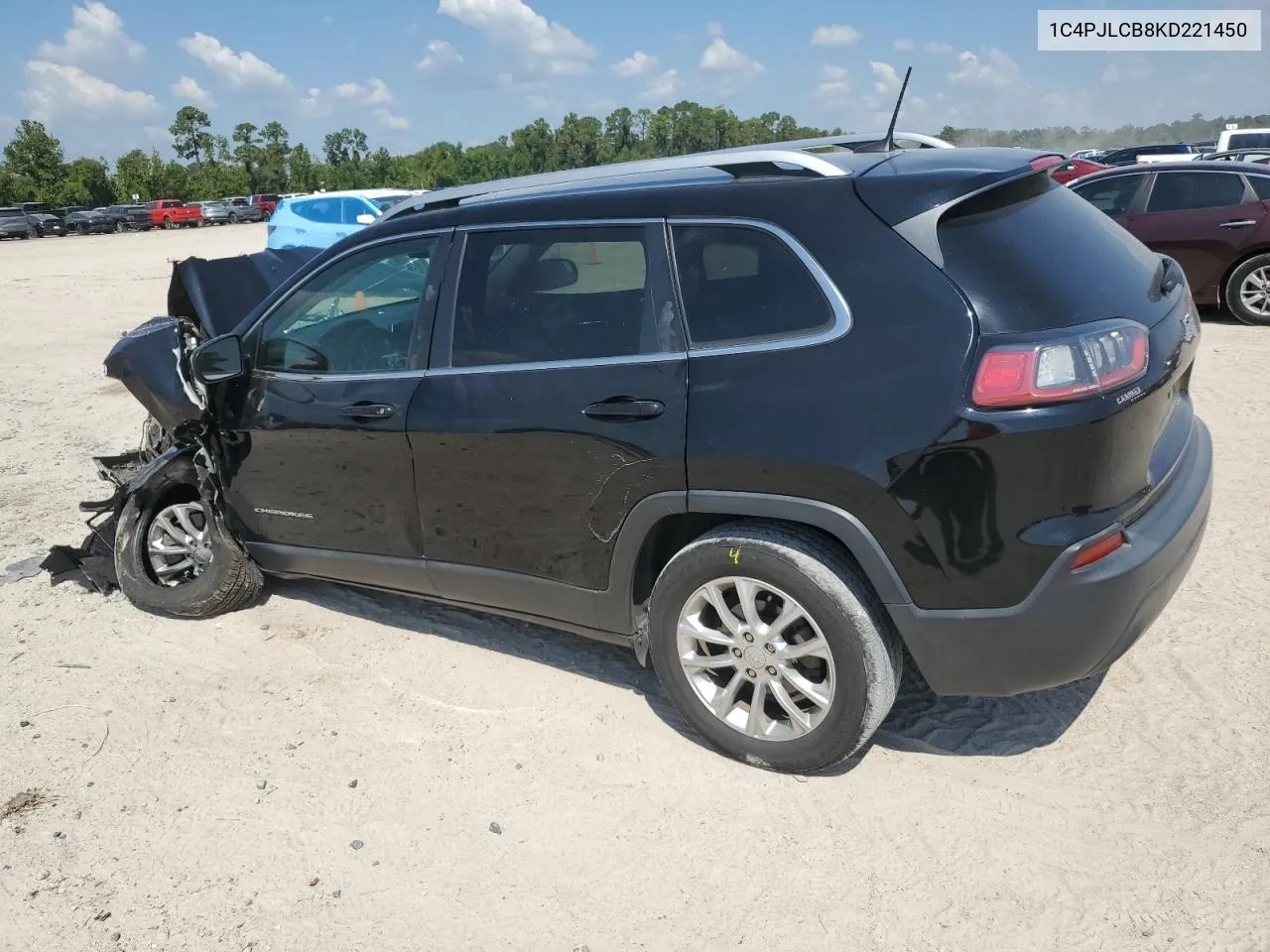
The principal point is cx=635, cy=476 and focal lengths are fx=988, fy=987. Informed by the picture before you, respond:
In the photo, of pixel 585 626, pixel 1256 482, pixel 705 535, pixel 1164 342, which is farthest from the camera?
pixel 1256 482

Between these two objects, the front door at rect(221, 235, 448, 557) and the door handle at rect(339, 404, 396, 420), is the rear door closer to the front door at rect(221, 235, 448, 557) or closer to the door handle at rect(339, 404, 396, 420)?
the front door at rect(221, 235, 448, 557)

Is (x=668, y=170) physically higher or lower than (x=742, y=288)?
higher

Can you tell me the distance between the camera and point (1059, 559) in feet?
8.57

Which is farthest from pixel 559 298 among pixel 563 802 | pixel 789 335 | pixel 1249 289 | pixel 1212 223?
pixel 1249 289

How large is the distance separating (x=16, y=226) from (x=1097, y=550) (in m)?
53.4

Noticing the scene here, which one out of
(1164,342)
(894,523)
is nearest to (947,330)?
(894,523)

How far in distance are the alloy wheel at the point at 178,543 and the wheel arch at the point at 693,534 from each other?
2.32 meters

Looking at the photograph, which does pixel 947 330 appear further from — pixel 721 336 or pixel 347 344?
pixel 347 344

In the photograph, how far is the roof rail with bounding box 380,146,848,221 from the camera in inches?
118

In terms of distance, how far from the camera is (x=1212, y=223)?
31.7 feet

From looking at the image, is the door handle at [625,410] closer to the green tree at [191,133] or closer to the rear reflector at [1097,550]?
the rear reflector at [1097,550]

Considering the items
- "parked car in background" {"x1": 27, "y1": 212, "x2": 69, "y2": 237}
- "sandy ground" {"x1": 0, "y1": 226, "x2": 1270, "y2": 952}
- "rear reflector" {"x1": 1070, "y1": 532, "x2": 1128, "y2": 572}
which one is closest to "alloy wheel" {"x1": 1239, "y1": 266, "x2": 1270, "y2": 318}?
"sandy ground" {"x1": 0, "y1": 226, "x2": 1270, "y2": 952}

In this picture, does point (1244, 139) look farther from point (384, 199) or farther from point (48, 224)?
point (48, 224)

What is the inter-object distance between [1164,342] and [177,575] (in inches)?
171
